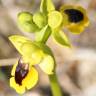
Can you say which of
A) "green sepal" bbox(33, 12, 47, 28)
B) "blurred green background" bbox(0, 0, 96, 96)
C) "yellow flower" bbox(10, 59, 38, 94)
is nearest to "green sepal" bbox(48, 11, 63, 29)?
"green sepal" bbox(33, 12, 47, 28)

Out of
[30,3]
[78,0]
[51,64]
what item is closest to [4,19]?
[30,3]

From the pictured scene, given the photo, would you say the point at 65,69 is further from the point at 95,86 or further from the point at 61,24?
the point at 61,24

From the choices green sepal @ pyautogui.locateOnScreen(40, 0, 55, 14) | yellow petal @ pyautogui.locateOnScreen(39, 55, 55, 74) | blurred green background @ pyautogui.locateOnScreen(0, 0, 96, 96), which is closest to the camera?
yellow petal @ pyautogui.locateOnScreen(39, 55, 55, 74)

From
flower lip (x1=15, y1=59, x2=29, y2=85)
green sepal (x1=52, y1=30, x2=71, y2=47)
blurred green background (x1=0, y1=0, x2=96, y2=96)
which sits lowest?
blurred green background (x1=0, y1=0, x2=96, y2=96)

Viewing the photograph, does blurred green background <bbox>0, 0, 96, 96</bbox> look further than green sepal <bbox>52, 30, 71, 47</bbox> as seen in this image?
Yes

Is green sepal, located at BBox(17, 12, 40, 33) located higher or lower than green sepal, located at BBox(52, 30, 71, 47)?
higher

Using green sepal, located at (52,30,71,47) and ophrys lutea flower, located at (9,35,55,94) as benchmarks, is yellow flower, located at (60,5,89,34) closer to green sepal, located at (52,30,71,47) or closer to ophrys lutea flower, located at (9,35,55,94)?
green sepal, located at (52,30,71,47)

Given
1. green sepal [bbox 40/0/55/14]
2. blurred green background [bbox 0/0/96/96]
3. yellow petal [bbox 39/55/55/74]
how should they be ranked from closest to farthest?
yellow petal [bbox 39/55/55/74]
green sepal [bbox 40/0/55/14]
blurred green background [bbox 0/0/96/96]
